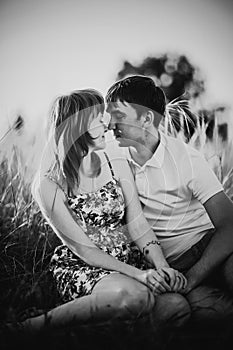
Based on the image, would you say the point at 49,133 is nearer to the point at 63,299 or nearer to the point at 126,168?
the point at 126,168

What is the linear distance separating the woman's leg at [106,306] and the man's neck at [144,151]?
440 mm

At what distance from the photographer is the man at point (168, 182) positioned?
2.13 m

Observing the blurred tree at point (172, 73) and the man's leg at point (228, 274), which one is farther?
the blurred tree at point (172, 73)

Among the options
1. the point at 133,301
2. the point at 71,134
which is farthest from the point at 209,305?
the point at 71,134

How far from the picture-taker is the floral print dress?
2.06 m

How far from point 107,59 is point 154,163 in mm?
439

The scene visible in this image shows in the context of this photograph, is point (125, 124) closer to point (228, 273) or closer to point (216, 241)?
point (216, 241)

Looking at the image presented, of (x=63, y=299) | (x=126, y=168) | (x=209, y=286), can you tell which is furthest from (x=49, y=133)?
(x=209, y=286)

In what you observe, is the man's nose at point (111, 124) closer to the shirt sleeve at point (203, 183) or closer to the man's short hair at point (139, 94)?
the man's short hair at point (139, 94)

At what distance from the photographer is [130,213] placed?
2.10 m

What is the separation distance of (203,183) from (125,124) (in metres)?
0.35

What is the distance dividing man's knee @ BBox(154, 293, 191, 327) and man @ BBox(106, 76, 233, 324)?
13cm

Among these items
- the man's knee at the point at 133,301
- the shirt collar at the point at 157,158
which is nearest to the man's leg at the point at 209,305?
the man's knee at the point at 133,301

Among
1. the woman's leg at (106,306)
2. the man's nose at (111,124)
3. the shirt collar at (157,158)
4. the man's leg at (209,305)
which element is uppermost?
the man's nose at (111,124)
